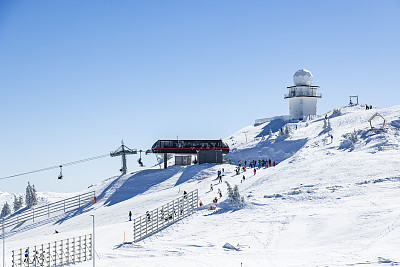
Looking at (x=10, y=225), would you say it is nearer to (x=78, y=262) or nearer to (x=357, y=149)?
(x=78, y=262)

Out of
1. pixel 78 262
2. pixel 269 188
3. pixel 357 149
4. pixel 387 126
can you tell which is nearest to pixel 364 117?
pixel 387 126

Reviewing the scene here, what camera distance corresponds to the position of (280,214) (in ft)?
115

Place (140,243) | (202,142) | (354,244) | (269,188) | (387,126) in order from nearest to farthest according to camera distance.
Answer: (354,244)
(140,243)
(269,188)
(387,126)
(202,142)

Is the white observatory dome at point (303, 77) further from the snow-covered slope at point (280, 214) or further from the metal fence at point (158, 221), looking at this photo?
the metal fence at point (158, 221)

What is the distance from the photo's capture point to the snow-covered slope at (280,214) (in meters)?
26.0

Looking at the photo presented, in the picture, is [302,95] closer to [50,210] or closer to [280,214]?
[50,210]

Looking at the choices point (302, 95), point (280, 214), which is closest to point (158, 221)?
point (280, 214)

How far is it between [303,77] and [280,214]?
6311 centimetres

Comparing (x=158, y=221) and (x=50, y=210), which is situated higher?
(x=158, y=221)

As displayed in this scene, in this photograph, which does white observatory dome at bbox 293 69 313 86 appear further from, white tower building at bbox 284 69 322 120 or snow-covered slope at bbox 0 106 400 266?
snow-covered slope at bbox 0 106 400 266

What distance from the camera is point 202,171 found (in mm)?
60844

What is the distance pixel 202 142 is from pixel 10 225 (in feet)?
85.6

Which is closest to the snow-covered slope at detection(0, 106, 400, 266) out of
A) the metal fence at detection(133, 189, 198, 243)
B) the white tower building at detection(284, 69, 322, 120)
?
the metal fence at detection(133, 189, 198, 243)

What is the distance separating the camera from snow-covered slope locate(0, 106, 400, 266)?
26000mm
